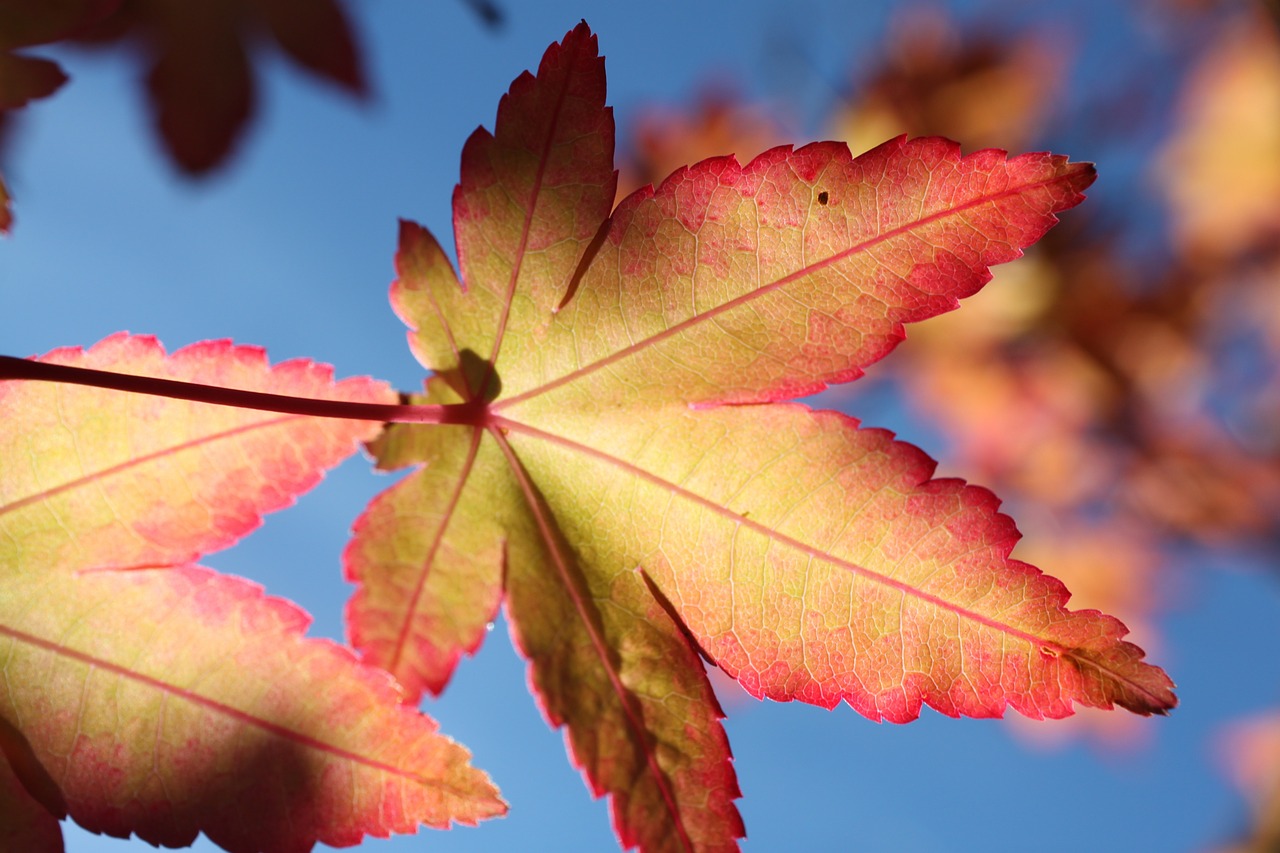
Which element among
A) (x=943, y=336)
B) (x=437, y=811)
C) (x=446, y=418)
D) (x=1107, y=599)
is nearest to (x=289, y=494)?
(x=446, y=418)

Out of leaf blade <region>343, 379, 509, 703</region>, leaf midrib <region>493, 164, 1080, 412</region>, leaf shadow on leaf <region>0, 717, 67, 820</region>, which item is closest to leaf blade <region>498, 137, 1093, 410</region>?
leaf midrib <region>493, 164, 1080, 412</region>

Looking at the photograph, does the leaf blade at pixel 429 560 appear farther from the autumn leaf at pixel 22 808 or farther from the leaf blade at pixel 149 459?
the autumn leaf at pixel 22 808

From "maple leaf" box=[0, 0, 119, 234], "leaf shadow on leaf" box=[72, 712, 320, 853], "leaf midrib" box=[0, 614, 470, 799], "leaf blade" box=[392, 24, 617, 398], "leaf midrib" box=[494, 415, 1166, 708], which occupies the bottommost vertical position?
"leaf shadow on leaf" box=[72, 712, 320, 853]

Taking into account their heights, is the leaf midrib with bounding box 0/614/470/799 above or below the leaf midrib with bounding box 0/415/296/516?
below

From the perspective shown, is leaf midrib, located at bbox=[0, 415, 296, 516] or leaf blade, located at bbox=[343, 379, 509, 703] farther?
leaf blade, located at bbox=[343, 379, 509, 703]

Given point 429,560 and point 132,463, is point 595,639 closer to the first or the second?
point 429,560

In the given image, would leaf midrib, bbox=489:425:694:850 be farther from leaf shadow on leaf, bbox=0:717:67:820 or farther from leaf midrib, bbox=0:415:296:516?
leaf shadow on leaf, bbox=0:717:67:820
